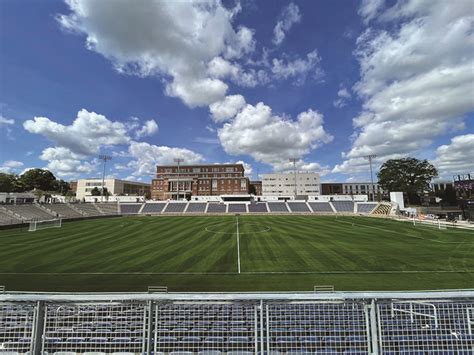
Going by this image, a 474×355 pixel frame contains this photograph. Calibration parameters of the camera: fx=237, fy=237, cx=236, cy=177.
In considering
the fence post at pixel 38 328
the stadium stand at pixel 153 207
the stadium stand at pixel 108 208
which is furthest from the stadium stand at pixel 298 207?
the fence post at pixel 38 328

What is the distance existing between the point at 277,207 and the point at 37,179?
94948 mm

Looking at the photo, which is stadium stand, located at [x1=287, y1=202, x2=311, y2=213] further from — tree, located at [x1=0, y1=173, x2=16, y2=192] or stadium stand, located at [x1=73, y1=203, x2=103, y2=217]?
tree, located at [x1=0, y1=173, x2=16, y2=192]

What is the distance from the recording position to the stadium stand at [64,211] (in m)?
55.2

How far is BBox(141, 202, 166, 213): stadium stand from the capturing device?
76375 mm

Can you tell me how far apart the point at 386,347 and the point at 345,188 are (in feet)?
497

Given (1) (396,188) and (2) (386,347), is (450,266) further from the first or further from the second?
(1) (396,188)

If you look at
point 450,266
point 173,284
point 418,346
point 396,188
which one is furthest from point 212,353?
point 396,188

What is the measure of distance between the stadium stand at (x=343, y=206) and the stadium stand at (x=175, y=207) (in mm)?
49929

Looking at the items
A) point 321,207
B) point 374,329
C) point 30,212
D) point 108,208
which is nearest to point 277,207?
point 321,207

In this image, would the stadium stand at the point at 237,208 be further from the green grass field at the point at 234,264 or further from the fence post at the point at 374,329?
the fence post at the point at 374,329

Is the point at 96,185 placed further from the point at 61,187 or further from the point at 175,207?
the point at 175,207

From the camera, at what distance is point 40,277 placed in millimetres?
14594

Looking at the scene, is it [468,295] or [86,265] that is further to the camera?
[86,265]

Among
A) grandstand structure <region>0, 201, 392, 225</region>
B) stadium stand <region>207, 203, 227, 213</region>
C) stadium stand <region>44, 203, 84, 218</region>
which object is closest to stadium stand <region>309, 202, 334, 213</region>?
grandstand structure <region>0, 201, 392, 225</region>
